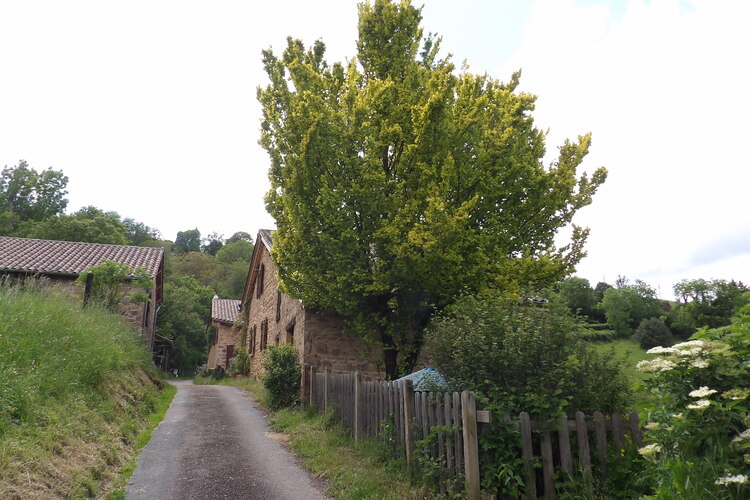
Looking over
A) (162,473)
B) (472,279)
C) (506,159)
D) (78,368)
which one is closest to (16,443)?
(162,473)

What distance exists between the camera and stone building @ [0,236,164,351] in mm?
17406

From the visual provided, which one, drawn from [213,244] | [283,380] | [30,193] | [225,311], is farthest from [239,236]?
[283,380]

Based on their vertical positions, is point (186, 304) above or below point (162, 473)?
above

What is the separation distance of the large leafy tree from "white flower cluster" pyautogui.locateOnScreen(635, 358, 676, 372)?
5057mm

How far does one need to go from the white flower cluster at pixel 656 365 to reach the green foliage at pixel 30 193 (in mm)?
60344

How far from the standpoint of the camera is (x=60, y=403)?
6480mm

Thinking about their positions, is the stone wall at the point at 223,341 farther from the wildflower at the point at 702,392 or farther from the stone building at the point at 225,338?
the wildflower at the point at 702,392

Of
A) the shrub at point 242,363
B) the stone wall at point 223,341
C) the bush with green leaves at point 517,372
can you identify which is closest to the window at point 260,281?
the shrub at point 242,363

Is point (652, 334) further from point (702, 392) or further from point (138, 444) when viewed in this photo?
point (702, 392)

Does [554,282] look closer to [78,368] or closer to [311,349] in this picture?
[311,349]

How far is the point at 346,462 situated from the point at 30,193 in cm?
5996

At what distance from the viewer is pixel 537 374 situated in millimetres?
5078

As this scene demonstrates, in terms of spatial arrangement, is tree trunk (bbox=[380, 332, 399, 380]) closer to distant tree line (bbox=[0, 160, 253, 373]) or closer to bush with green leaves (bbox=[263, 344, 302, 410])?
bush with green leaves (bbox=[263, 344, 302, 410])

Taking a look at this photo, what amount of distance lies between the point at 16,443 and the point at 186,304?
42222 millimetres
